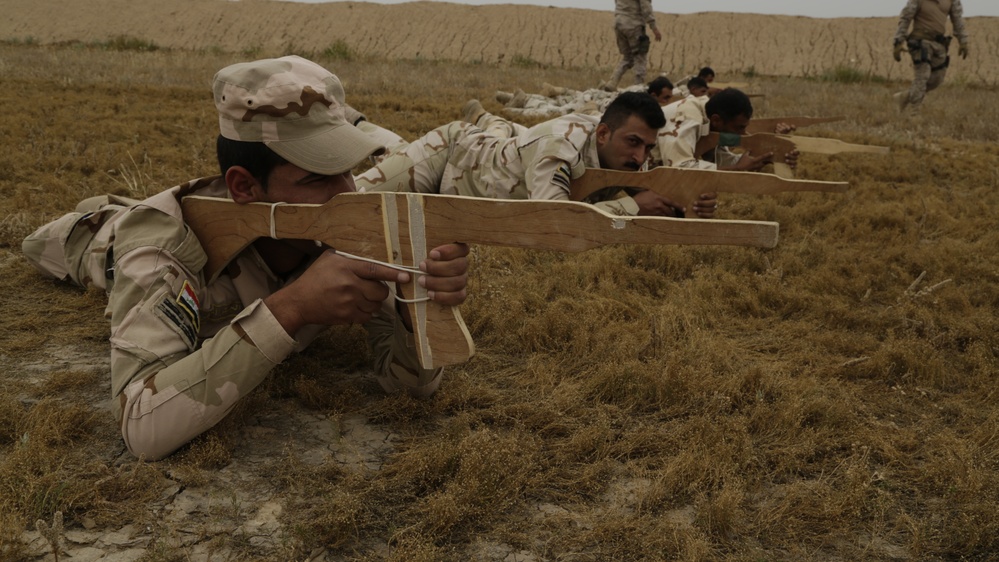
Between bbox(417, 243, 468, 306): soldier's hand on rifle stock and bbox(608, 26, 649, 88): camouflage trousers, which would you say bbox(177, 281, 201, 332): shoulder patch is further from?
bbox(608, 26, 649, 88): camouflage trousers

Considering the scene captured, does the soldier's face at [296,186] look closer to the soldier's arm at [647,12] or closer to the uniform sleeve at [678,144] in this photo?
the uniform sleeve at [678,144]

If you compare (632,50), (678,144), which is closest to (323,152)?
(678,144)

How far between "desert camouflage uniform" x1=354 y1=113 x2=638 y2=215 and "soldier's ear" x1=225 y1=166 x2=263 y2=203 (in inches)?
71.9

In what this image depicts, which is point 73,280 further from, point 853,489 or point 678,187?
point 853,489

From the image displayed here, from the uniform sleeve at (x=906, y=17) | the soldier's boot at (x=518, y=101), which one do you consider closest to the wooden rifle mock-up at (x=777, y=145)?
the soldier's boot at (x=518, y=101)

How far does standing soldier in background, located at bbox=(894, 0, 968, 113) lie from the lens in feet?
37.2

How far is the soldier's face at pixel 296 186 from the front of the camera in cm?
222

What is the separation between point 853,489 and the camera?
Answer: 2.20 metres

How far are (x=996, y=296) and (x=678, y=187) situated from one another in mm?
2010

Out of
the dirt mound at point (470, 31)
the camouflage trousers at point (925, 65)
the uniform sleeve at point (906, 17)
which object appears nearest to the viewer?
the uniform sleeve at point (906, 17)

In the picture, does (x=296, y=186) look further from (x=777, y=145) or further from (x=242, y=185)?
(x=777, y=145)

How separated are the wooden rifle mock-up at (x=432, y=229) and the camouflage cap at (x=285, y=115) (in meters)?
0.17

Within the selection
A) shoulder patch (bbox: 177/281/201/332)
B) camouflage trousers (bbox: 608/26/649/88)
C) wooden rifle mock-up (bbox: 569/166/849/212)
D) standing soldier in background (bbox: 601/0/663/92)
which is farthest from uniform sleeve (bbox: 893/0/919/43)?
shoulder patch (bbox: 177/281/201/332)

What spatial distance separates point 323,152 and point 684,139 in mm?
4419
